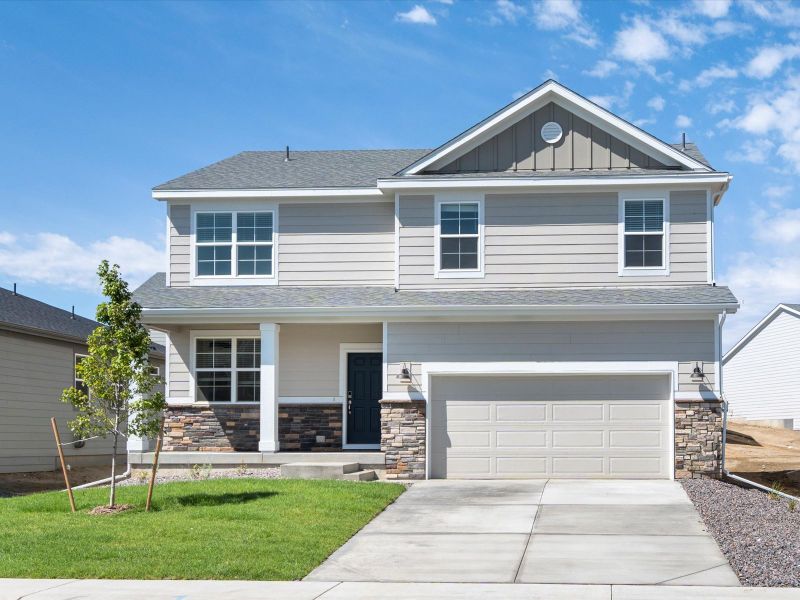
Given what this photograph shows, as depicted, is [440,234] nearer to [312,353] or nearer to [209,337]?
[312,353]

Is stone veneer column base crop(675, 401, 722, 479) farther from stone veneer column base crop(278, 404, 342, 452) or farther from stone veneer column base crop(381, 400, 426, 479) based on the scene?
stone veneer column base crop(278, 404, 342, 452)

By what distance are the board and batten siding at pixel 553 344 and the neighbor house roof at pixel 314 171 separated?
122 inches

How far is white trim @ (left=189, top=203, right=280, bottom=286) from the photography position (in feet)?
70.8

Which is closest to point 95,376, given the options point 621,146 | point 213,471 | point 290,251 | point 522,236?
point 213,471

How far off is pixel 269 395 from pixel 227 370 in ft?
6.61

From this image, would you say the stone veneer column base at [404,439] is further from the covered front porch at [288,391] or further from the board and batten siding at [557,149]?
the board and batten siding at [557,149]

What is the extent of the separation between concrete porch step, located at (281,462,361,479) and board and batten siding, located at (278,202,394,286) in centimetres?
436

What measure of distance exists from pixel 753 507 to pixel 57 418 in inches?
754

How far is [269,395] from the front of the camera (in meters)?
19.9

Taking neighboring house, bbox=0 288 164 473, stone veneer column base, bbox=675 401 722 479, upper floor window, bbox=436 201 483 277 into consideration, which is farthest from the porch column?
neighboring house, bbox=0 288 164 473

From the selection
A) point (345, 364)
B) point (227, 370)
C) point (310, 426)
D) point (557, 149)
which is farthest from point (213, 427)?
point (557, 149)

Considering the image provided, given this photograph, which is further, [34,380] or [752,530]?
[34,380]

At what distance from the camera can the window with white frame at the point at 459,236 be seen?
20438 millimetres

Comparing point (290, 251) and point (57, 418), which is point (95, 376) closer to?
point (290, 251)
